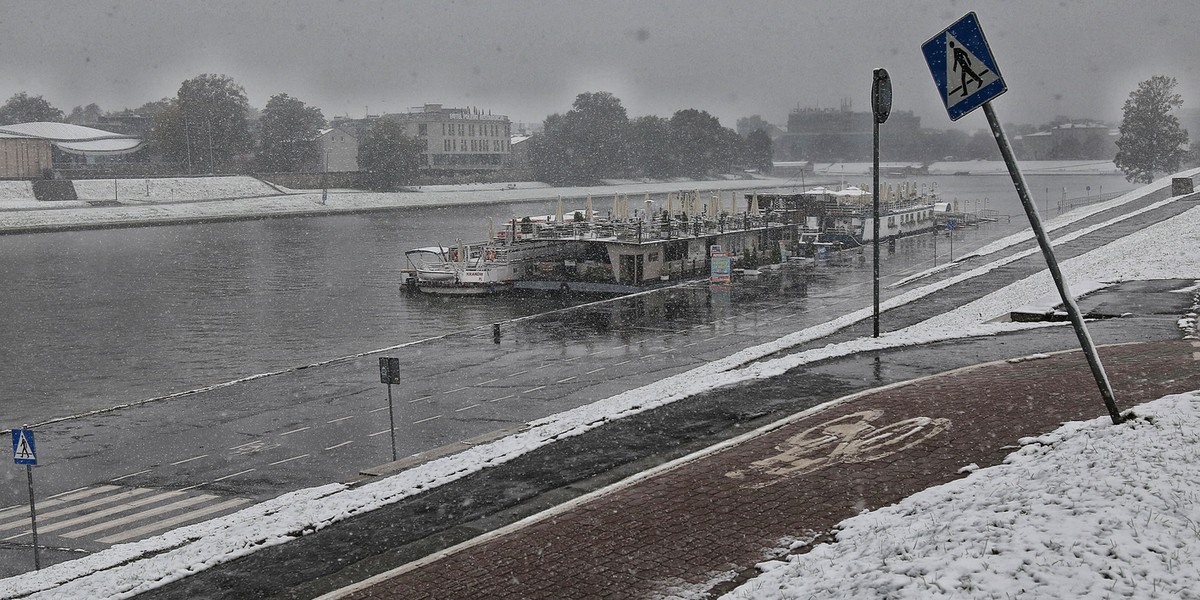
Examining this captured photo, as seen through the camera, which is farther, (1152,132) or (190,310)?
(1152,132)

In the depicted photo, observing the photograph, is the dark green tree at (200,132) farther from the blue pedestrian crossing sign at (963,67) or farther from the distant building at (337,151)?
the blue pedestrian crossing sign at (963,67)

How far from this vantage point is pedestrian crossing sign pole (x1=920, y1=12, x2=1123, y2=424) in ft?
36.0

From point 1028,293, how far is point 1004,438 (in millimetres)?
22815

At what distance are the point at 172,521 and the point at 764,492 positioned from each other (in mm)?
10933

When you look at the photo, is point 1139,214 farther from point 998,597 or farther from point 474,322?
point 998,597

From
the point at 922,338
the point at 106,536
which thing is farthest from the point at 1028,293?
the point at 106,536

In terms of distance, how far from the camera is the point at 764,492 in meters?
12.3

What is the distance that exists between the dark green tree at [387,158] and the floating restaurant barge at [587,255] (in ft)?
303

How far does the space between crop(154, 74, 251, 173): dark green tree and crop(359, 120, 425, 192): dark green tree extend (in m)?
17.7

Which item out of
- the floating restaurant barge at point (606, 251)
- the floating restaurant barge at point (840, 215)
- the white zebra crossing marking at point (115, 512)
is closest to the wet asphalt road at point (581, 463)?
the white zebra crossing marking at point (115, 512)

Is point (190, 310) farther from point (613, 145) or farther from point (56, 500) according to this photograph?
point (613, 145)

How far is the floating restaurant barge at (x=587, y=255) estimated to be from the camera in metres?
59.2

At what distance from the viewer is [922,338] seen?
22406mm

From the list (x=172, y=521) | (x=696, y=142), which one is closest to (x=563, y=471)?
(x=172, y=521)
